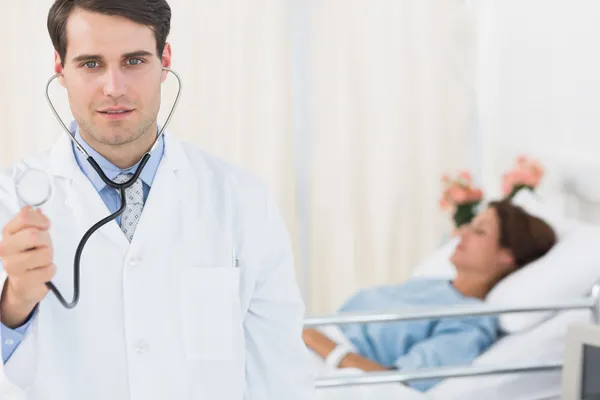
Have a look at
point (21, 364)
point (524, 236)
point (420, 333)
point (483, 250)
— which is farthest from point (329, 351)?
point (21, 364)

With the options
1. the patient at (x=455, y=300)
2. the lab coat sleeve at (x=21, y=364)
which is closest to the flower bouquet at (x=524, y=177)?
the patient at (x=455, y=300)

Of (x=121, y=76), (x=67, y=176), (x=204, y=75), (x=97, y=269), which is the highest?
A: (x=204, y=75)

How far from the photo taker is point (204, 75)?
309 cm

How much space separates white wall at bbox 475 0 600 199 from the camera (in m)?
2.84

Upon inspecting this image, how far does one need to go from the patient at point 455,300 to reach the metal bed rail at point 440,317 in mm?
300

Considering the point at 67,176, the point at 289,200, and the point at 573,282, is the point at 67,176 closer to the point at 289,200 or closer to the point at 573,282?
the point at 573,282

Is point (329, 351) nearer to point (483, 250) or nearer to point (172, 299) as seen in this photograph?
point (483, 250)

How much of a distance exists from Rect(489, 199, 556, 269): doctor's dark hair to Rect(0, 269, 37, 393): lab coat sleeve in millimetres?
1770

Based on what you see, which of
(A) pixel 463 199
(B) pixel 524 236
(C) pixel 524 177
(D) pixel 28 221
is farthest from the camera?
(A) pixel 463 199

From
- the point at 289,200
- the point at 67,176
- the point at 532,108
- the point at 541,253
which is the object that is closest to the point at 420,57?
the point at 532,108

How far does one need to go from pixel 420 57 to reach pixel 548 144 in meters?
0.62

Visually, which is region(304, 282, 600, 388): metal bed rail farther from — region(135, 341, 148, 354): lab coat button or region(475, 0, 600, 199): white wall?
region(475, 0, 600, 199): white wall

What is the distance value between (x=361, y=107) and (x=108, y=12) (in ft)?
7.42

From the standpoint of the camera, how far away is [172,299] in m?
1.19
